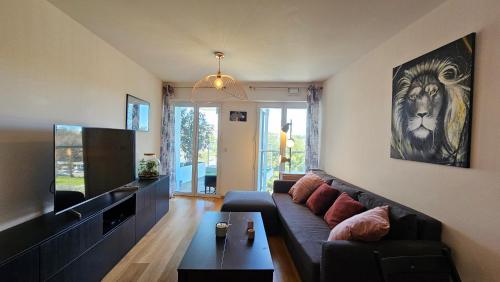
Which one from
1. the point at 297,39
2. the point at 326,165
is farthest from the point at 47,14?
the point at 326,165

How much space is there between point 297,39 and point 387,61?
1.02 m

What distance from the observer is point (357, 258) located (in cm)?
177

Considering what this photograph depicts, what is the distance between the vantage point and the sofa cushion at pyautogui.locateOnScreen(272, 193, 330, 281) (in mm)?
2018

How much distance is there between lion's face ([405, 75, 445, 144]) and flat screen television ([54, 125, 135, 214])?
3.00m

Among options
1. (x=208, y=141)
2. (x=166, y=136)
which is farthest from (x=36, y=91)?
(x=208, y=141)

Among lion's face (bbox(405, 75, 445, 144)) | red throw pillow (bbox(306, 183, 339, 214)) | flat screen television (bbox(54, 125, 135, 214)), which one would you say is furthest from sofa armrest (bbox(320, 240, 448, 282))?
flat screen television (bbox(54, 125, 135, 214))

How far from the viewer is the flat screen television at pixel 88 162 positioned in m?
2.03

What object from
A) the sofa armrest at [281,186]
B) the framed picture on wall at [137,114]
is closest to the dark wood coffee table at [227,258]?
the sofa armrest at [281,186]

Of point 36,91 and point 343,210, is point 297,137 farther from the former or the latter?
point 36,91

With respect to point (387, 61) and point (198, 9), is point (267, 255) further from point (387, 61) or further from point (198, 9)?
point (387, 61)

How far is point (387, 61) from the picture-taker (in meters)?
2.76

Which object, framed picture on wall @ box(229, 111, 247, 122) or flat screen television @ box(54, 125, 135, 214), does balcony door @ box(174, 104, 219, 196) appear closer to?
framed picture on wall @ box(229, 111, 247, 122)

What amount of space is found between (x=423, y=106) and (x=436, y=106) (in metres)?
0.15

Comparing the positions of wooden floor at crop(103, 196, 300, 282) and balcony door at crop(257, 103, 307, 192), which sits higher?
balcony door at crop(257, 103, 307, 192)
